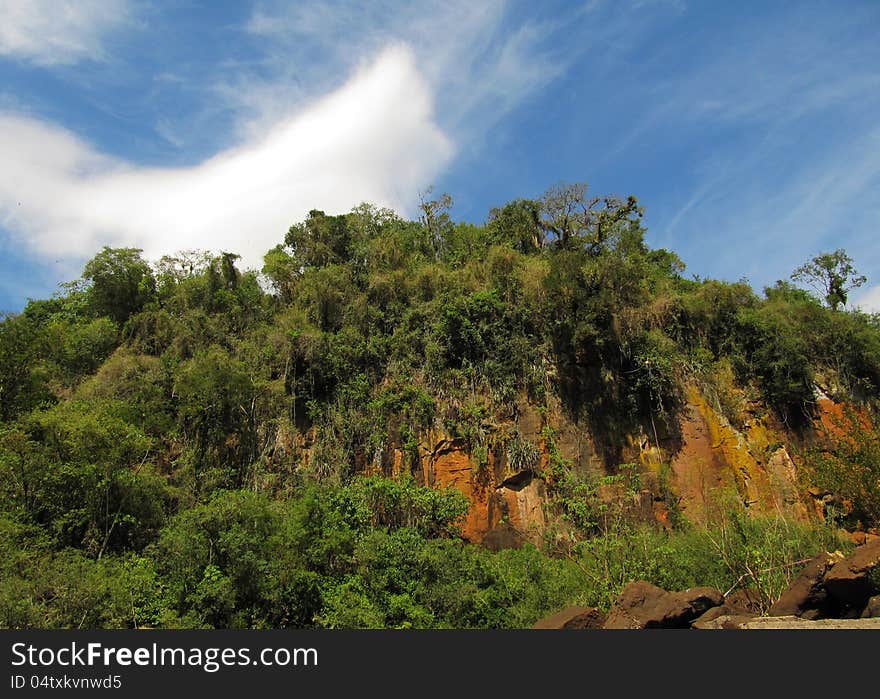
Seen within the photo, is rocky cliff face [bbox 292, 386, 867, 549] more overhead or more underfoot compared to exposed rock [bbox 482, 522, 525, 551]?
more overhead

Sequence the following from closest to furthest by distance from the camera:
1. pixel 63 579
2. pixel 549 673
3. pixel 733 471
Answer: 1. pixel 549 673
2. pixel 63 579
3. pixel 733 471

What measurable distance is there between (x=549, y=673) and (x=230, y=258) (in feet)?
74.3

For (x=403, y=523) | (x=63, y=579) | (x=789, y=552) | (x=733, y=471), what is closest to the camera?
(x=63, y=579)

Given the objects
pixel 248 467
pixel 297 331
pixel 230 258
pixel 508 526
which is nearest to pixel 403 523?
pixel 508 526

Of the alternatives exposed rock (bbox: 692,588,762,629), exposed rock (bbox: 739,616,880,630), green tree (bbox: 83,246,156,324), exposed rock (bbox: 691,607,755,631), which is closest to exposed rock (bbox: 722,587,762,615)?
exposed rock (bbox: 692,588,762,629)

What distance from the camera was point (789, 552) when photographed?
1305 cm

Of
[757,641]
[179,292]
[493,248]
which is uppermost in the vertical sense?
[179,292]

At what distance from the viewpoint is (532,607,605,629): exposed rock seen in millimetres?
9906

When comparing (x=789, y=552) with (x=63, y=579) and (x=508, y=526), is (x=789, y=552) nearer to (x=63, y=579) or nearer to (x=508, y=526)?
(x=508, y=526)

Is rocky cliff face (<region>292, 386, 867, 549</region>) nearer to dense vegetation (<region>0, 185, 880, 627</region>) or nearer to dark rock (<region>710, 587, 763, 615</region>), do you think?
dense vegetation (<region>0, 185, 880, 627</region>)

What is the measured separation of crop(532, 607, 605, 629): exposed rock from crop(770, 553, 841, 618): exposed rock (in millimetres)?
3479

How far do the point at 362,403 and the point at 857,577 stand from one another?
46.2 ft

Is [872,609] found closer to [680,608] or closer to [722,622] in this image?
[722,622]

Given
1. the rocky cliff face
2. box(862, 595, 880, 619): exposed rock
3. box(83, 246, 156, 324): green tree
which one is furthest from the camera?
box(83, 246, 156, 324): green tree
